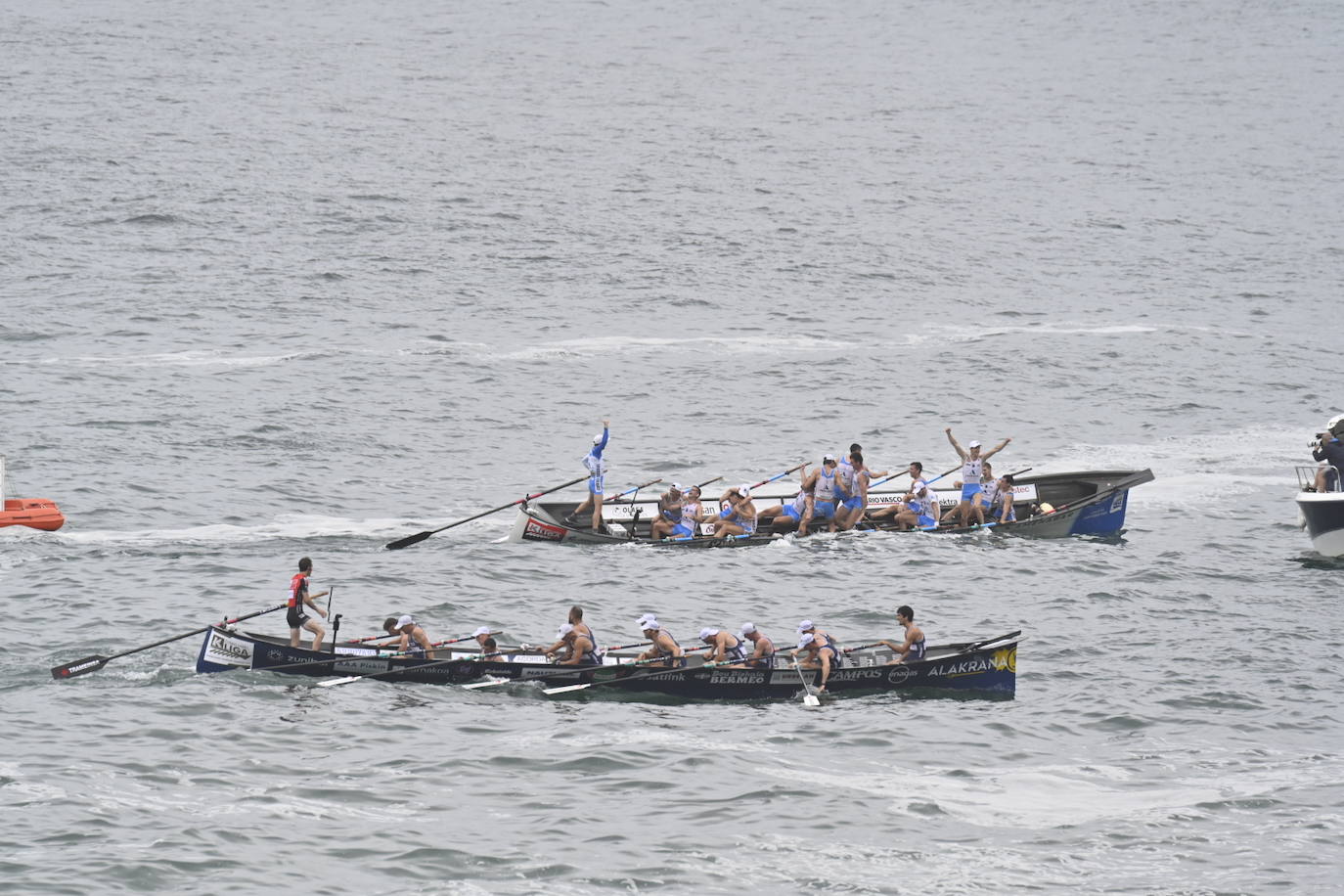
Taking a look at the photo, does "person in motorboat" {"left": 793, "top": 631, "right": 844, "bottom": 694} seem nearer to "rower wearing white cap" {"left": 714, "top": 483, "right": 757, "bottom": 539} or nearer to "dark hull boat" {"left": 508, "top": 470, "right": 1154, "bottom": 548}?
"dark hull boat" {"left": 508, "top": 470, "right": 1154, "bottom": 548}

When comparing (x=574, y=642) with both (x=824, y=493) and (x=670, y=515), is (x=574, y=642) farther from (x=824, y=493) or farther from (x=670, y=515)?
(x=824, y=493)

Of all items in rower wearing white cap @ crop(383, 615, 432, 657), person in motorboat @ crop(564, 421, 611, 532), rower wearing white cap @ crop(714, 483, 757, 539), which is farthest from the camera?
rower wearing white cap @ crop(714, 483, 757, 539)

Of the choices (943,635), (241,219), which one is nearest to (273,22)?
(241,219)

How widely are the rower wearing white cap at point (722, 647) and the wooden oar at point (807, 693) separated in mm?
917

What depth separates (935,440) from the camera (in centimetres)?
4744

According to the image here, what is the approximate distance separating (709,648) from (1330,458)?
15.2 m

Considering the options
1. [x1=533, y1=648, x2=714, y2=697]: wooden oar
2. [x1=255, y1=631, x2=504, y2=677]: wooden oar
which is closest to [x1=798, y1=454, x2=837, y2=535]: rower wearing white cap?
[x1=533, y1=648, x2=714, y2=697]: wooden oar

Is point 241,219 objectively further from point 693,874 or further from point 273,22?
point 693,874

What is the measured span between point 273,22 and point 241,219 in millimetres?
33908

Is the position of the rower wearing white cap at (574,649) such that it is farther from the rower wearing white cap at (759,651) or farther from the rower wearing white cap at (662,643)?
the rower wearing white cap at (759,651)

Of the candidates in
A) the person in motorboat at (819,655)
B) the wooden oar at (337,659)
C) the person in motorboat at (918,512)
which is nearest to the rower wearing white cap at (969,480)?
the person in motorboat at (918,512)

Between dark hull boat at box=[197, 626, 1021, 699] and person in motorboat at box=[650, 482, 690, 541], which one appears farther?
person in motorboat at box=[650, 482, 690, 541]

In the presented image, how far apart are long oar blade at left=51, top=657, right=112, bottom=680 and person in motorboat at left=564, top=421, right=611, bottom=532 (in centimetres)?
1259

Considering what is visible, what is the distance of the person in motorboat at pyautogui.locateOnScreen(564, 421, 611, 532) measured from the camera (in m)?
36.9
